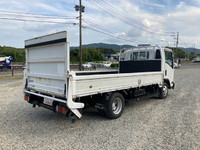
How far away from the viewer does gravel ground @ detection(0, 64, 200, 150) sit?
12.2 ft

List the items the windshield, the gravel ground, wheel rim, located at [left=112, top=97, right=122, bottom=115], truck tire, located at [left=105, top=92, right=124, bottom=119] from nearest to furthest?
the gravel ground < truck tire, located at [left=105, top=92, right=124, bottom=119] < wheel rim, located at [left=112, top=97, right=122, bottom=115] < the windshield

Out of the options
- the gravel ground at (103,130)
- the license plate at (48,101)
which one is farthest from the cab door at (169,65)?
the license plate at (48,101)

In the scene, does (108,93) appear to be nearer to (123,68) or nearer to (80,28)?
(123,68)

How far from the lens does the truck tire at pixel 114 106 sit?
501 cm

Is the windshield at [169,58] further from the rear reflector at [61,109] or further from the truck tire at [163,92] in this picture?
the rear reflector at [61,109]

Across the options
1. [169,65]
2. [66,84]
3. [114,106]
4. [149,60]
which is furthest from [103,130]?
[169,65]

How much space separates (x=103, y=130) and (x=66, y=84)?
1.50m

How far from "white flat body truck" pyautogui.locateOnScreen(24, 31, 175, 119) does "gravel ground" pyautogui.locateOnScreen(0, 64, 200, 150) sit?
0.49 meters

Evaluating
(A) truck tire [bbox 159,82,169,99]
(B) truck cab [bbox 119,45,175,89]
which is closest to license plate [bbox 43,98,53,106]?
(B) truck cab [bbox 119,45,175,89]

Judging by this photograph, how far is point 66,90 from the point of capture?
13.2ft

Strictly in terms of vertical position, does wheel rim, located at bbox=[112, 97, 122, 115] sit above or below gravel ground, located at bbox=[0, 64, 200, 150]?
above

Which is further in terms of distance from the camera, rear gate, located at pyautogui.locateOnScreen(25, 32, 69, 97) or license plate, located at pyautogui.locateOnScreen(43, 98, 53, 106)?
license plate, located at pyautogui.locateOnScreen(43, 98, 53, 106)

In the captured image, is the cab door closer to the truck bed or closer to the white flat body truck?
the white flat body truck

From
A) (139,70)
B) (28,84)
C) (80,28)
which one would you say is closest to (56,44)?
(28,84)
